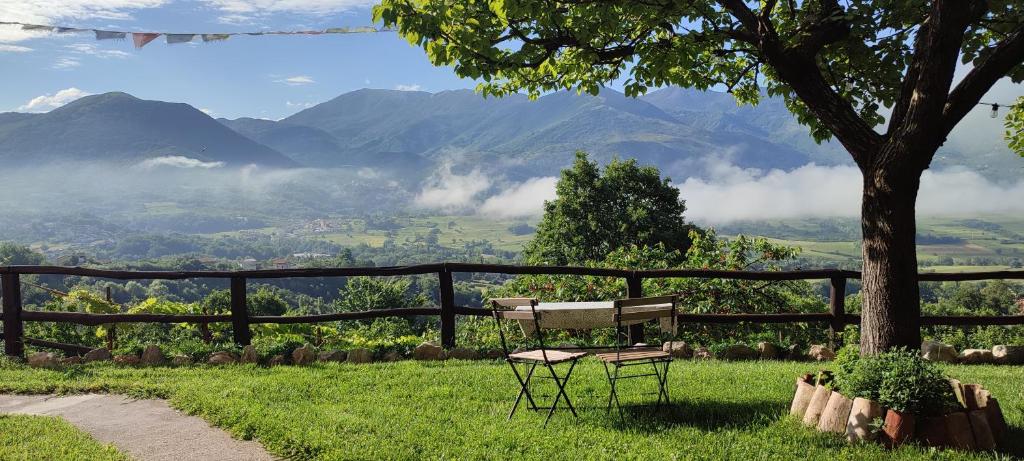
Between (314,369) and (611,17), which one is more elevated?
(611,17)

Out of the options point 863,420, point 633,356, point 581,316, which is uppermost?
point 581,316

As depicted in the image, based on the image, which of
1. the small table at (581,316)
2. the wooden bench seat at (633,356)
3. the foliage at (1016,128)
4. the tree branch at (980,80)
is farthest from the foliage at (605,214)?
the tree branch at (980,80)

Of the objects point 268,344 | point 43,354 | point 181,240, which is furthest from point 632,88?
point 181,240

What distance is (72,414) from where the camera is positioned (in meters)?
6.55

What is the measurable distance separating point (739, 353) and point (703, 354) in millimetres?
460

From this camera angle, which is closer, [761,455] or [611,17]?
[761,455]

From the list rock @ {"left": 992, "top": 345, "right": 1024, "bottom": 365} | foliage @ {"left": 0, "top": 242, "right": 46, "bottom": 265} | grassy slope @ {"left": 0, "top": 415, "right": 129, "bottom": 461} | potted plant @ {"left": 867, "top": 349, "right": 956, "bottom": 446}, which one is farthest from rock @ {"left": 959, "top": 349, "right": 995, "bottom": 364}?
foliage @ {"left": 0, "top": 242, "right": 46, "bottom": 265}

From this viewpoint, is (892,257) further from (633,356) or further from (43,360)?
(43,360)

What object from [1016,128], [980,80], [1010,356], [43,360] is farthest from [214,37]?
[1010,356]

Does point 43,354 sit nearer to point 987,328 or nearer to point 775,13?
point 775,13

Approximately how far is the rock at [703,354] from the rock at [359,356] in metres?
4.00

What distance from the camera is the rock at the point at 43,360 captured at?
9.09 meters

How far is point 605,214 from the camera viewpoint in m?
33.2

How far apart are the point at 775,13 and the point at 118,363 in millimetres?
8661
